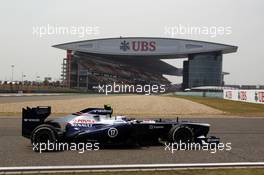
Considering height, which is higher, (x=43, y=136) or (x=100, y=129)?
(x=100, y=129)

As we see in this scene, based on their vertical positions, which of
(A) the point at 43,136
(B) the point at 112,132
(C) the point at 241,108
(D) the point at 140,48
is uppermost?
(D) the point at 140,48

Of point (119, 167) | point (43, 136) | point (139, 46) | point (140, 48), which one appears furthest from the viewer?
point (140, 48)

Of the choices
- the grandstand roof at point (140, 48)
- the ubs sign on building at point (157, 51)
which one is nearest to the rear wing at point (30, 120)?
the ubs sign on building at point (157, 51)

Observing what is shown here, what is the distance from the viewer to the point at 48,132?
991cm

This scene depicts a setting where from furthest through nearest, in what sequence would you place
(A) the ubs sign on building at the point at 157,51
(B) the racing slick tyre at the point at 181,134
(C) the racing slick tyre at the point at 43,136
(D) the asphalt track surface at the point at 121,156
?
1. (A) the ubs sign on building at the point at 157,51
2. (B) the racing slick tyre at the point at 181,134
3. (C) the racing slick tyre at the point at 43,136
4. (D) the asphalt track surface at the point at 121,156

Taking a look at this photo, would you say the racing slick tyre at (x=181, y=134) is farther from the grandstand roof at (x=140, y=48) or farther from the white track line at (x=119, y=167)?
the grandstand roof at (x=140, y=48)

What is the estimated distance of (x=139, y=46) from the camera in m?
126

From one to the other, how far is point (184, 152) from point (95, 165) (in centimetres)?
283

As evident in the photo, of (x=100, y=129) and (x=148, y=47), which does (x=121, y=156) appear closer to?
(x=100, y=129)

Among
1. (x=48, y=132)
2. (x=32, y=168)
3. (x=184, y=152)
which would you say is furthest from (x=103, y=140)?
(x=32, y=168)

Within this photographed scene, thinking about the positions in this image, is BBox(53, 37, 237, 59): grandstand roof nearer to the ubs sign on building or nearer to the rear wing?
the ubs sign on building

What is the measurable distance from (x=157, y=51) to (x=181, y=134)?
117 m

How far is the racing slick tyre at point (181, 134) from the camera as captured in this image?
34.4ft

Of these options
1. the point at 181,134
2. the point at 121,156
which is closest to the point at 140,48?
the point at 181,134
